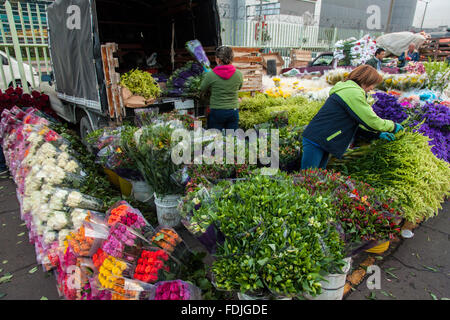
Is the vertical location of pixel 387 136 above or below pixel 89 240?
above

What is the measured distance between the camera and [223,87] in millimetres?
3852

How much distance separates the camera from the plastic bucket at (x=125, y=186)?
353 centimetres

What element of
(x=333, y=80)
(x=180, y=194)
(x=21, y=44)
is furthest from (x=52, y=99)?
(x=333, y=80)

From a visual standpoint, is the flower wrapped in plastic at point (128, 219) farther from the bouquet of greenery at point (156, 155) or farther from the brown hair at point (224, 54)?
the brown hair at point (224, 54)

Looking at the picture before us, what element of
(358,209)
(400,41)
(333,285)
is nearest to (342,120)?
(358,209)

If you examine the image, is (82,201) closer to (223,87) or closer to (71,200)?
(71,200)

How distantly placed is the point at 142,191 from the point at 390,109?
3368 millimetres

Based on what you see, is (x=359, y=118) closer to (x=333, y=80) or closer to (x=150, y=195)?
(x=150, y=195)

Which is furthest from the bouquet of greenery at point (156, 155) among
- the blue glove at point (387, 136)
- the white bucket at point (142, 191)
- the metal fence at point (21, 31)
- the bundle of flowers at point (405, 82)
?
the metal fence at point (21, 31)

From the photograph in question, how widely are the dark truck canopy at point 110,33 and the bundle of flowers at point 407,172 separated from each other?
3.43 m

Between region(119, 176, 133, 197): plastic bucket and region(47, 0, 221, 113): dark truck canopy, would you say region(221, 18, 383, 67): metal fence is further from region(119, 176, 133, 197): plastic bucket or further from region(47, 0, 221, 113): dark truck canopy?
region(119, 176, 133, 197): plastic bucket

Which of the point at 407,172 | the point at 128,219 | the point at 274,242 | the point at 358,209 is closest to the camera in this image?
the point at 274,242

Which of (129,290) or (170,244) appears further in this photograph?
(170,244)

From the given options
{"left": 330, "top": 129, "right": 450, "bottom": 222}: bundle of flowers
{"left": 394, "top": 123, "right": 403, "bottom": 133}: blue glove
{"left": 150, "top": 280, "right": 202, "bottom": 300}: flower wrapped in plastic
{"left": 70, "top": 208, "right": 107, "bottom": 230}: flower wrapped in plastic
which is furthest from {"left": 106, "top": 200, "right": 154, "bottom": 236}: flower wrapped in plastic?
{"left": 394, "top": 123, "right": 403, "bottom": 133}: blue glove
